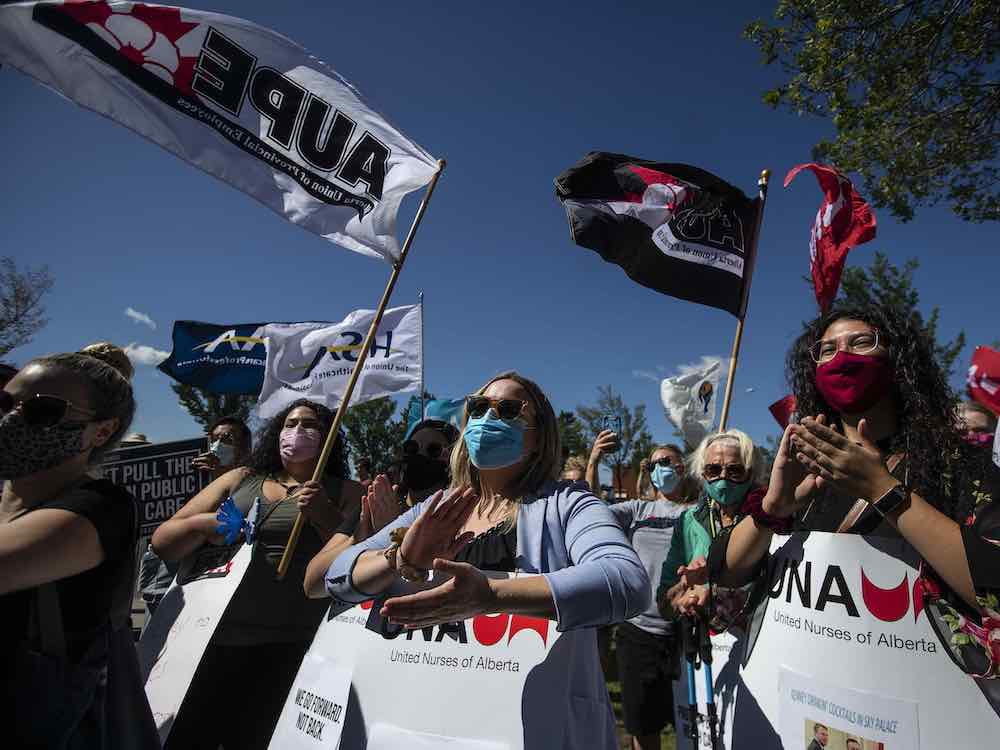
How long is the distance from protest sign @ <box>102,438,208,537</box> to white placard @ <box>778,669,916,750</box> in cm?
622

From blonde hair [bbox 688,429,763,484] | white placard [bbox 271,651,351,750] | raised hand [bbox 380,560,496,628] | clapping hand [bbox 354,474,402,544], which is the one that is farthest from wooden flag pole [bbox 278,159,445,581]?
blonde hair [bbox 688,429,763,484]

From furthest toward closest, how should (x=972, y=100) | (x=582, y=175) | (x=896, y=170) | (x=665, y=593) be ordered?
1. (x=896, y=170)
2. (x=972, y=100)
3. (x=582, y=175)
4. (x=665, y=593)

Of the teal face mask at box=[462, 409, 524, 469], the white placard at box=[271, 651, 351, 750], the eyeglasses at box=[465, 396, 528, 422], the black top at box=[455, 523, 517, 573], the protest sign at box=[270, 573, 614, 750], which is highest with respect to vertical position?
the eyeglasses at box=[465, 396, 528, 422]

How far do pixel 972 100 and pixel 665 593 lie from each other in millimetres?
8186

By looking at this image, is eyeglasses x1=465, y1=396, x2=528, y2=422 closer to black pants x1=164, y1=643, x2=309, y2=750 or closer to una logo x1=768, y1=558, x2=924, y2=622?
una logo x1=768, y1=558, x2=924, y2=622

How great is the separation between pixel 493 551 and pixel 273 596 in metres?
1.68

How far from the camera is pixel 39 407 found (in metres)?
1.80

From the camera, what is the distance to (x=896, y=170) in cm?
820

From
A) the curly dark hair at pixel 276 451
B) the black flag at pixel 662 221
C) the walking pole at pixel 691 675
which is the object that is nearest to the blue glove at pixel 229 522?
the curly dark hair at pixel 276 451

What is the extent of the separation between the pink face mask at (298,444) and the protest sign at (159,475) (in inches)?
135

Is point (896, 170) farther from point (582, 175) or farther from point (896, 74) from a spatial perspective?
point (582, 175)

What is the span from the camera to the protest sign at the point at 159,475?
6.30 metres

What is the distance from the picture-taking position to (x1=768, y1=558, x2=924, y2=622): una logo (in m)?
1.63

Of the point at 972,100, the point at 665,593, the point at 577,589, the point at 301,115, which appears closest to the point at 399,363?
the point at 301,115
